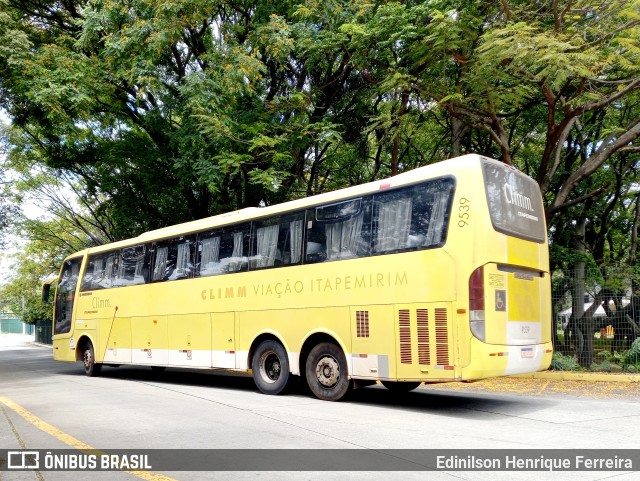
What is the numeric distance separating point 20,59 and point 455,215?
39.5 ft

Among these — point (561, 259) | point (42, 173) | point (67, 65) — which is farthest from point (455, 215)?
point (42, 173)

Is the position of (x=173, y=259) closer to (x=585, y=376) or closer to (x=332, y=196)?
(x=332, y=196)

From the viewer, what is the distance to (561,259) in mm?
16469

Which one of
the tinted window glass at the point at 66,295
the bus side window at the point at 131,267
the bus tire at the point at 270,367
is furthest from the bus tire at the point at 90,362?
the bus tire at the point at 270,367

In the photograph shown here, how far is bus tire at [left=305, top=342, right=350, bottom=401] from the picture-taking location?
9789 mm

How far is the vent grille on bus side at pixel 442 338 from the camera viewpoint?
8297mm

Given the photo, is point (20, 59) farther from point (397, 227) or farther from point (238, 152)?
point (397, 227)

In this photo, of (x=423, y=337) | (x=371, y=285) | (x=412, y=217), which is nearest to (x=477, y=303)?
(x=423, y=337)

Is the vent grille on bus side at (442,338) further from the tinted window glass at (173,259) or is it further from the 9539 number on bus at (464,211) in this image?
the tinted window glass at (173,259)

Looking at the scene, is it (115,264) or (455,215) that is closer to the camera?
(455,215)

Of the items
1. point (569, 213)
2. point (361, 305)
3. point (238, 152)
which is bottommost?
point (361, 305)

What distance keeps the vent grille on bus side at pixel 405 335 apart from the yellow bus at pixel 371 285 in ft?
0.07

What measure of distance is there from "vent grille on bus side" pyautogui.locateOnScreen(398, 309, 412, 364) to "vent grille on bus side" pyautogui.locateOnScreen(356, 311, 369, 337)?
65 cm

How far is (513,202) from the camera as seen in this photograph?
9086 millimetres
